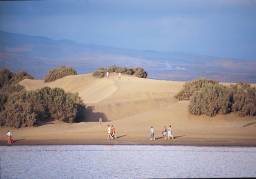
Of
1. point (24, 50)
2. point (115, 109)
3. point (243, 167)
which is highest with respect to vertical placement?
point (24, 50)

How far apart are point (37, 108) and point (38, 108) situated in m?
0.10

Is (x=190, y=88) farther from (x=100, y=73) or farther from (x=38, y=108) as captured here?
(x=100, y=73)

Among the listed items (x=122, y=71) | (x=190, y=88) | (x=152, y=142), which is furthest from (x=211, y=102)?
(x=122, y=71)

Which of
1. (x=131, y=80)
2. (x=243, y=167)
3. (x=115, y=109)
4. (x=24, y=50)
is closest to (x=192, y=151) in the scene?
(x=243, y=167)

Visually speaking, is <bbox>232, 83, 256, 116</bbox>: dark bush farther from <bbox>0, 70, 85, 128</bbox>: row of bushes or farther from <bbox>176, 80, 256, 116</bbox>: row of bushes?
<bbox>0, 70, 85, 128</bbox>: row of bushes

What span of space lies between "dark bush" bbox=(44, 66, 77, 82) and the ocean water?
42396 millimetres

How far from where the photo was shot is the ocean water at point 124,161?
80.4 feet

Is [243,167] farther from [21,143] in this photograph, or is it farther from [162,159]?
[21,143]

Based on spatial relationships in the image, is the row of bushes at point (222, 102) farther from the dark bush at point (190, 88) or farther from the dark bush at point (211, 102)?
the dark bush at point (190, 88)

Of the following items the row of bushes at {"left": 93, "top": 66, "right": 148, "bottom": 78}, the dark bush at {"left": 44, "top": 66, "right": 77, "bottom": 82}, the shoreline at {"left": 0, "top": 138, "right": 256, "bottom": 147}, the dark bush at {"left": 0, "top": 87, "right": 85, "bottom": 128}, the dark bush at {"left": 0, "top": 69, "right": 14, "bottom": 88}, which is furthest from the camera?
the dark bush at {"left": 44, "top": 66, "right": 77, "bottom": 82}

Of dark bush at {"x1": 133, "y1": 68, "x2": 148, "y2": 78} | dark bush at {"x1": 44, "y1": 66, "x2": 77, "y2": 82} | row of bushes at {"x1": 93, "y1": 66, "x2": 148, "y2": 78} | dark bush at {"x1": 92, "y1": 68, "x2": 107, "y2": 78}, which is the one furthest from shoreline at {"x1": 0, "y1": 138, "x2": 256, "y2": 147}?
dark bush at {"x1": 133, "y1": 68, "x2": 148, "y2": 78}

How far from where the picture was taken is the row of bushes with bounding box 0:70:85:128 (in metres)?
39.8

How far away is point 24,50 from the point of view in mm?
87938

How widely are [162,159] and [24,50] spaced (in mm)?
61611
